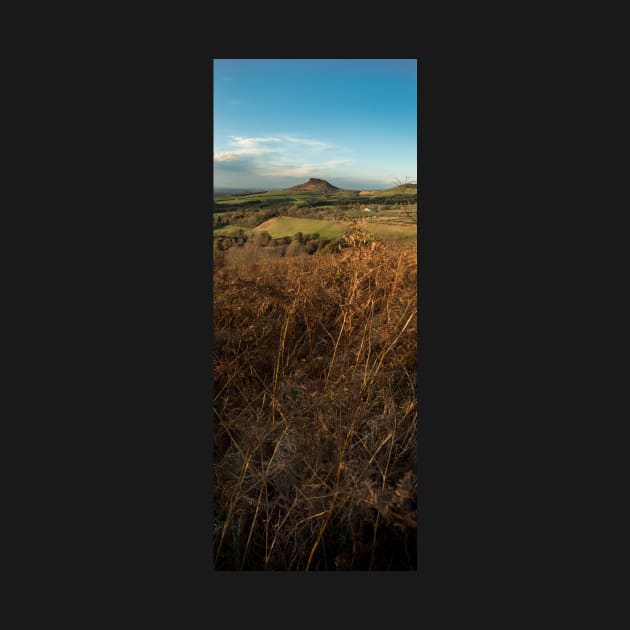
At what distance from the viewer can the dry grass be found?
388 cm

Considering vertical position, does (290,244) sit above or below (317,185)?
below

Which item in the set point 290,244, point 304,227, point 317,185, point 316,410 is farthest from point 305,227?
point 316,410

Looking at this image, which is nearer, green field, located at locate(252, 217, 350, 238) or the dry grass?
the dry grass

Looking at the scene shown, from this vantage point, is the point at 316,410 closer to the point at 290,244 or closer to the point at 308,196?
the point at 290,244

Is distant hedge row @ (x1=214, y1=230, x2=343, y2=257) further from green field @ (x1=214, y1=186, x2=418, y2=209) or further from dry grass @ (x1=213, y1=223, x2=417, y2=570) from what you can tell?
green field @ (x1=214, y1=186, x2=418, y2=209)

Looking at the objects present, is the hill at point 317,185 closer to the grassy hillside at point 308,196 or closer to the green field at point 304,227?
the grassy hillside at point 308,196

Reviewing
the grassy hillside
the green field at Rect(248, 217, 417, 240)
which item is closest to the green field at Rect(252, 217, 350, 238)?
the green field at Rect(248, 217, 417, 240)

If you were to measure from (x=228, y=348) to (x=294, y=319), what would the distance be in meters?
0.54

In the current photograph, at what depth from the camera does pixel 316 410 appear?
4004 millimetres

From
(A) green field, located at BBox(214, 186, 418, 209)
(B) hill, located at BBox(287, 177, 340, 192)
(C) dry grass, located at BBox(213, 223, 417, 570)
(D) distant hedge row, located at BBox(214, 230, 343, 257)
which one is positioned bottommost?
(C) dry grass, located at BBox(213, 223, 417, 570)

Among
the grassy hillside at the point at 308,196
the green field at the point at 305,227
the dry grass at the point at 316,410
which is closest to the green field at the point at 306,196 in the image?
the grassy hillside at the point at 308,196

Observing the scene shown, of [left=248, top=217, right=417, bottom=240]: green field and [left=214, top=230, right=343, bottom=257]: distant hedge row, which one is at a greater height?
[left=248, top=217, right=417, bottom=240]: green field

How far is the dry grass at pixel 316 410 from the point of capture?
3877 millimetres

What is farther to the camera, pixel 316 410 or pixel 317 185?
pixel 317 185
